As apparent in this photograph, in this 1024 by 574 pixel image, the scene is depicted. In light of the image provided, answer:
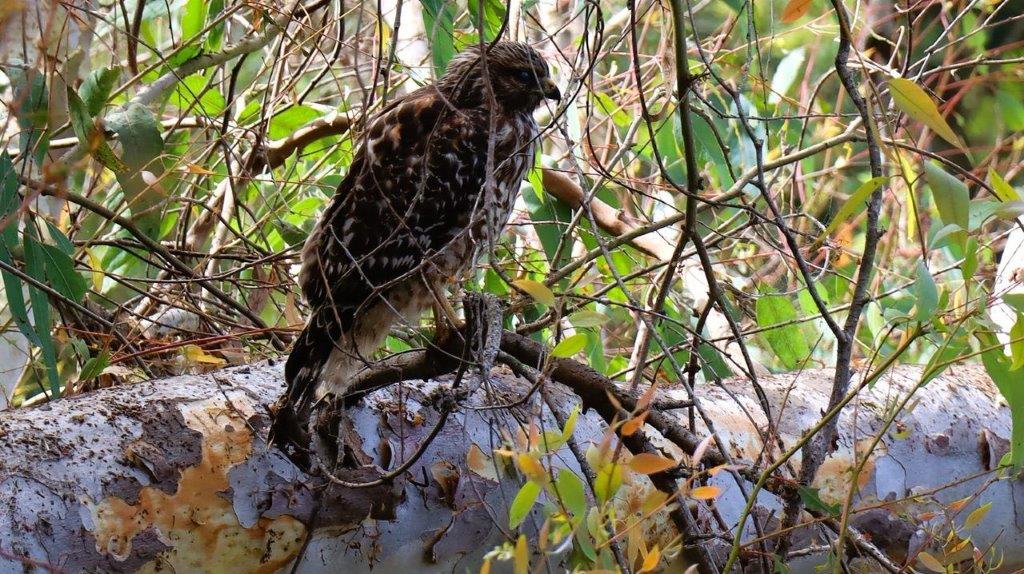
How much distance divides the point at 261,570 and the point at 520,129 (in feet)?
4.28

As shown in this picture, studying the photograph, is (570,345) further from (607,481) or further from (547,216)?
(547,216)

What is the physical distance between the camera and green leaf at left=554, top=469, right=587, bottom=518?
0.91 m

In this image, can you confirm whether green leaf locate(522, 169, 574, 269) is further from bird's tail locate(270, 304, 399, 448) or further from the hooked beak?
bird's tail locate(270, 304, 399, 448)

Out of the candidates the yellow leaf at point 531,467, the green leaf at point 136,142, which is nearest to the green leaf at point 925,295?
the yellow leaf at point 531,467

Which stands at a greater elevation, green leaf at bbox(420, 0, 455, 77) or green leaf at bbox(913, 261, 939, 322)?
green leaf at bbox(420, 0, 455, 77)

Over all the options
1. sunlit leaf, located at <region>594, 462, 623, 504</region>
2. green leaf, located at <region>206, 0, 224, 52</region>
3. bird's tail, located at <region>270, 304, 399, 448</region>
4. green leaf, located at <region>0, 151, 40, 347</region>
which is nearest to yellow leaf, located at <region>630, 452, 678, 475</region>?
sunlit leaf, located at <region>594, 462, 623, 504</region>

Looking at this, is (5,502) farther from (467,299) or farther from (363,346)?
(363,346)

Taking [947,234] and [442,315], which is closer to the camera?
[947,234]

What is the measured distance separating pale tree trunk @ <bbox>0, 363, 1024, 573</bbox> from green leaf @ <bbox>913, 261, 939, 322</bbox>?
0.51 ft

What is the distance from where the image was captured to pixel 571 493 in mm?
916

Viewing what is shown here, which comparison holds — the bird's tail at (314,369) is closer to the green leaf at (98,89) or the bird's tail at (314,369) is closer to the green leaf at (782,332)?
the green leaf at (98,89)

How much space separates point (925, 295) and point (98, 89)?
1.45 meters

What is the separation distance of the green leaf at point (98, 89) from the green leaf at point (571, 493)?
1.28m

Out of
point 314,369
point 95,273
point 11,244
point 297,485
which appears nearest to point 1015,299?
point 297,485
